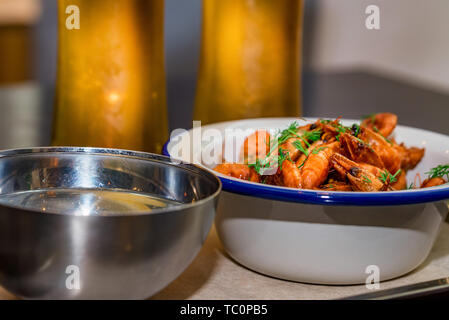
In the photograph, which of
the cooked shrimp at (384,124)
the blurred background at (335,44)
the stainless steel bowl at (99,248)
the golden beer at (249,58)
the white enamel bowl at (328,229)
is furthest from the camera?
the blurred background at (335,44)

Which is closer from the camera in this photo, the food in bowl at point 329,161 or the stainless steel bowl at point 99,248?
the stainless steel bowl at point 99,248

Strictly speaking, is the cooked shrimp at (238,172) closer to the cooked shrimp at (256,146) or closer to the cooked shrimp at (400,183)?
the cooked shrimp at (256,146)

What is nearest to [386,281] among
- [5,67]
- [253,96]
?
[253,96]

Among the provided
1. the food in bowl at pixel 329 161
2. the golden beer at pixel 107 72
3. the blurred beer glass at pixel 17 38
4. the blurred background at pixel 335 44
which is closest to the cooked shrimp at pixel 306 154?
the food in bowl at pixel 329 161

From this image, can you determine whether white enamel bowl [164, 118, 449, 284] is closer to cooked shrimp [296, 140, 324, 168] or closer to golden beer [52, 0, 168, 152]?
cooked shrimp [296, 140, 324, 168]

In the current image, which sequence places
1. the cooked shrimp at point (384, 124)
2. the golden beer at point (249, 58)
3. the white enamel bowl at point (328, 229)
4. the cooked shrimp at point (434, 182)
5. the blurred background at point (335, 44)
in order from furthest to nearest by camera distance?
Answer: the blurred background at point (335, 44) → the golden beer at point (249, 58) → the cooked shrimp at point (384, 124) → the cooked shrimp at point (434, 182) → the white enamel bowl at point (328, 229)

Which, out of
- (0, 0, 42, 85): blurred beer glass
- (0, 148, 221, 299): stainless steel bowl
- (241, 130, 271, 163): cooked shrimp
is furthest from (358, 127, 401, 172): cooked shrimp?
(0, 0, 42, 85): blurred beer glass

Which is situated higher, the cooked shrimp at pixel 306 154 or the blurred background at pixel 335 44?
the blurred background at pixel 335 44

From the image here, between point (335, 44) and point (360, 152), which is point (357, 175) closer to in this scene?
point (360, 152)
